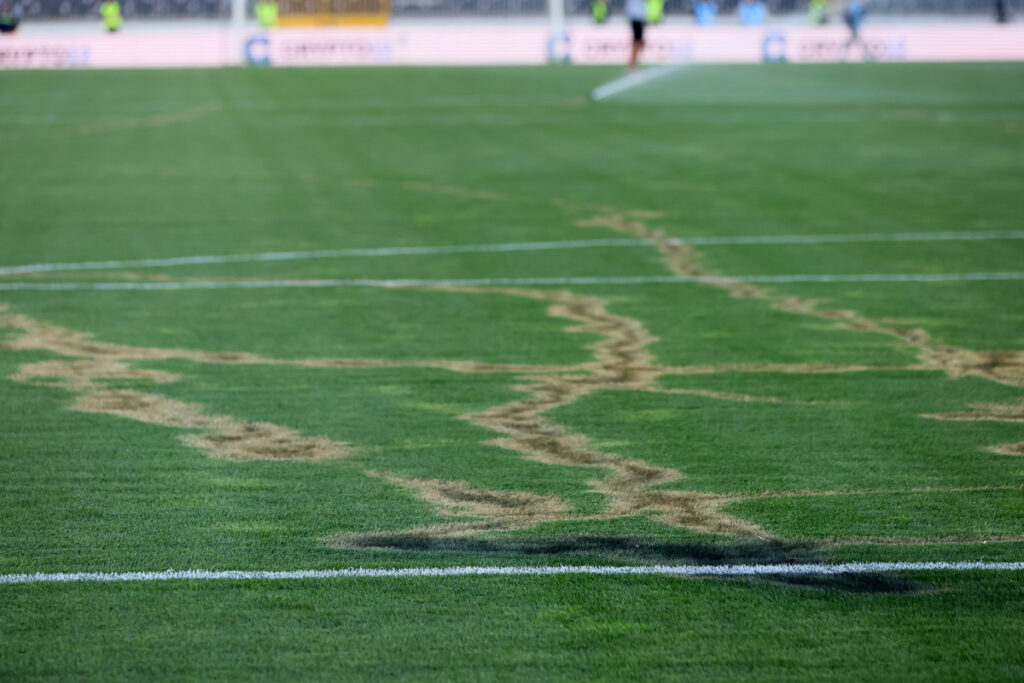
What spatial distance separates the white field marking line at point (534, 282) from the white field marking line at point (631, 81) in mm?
15504

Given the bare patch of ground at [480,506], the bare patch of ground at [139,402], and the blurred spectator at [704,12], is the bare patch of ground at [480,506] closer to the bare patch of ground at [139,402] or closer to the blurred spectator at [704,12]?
the bare patch of ground at [139,402]

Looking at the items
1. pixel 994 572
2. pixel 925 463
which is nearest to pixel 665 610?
pixel 994 572

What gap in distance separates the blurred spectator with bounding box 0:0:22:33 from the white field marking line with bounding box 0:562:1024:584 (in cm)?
3968

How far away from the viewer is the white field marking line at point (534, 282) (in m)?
→ 9.13

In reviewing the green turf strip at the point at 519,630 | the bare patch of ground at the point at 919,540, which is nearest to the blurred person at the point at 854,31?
the bare patch of ground at the point at 919,540

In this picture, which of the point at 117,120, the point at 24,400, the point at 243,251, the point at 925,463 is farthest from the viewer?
the point at 117,120

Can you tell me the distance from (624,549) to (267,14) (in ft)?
150

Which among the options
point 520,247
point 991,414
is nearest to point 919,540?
point 991,414

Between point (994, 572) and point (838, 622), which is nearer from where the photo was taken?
point (838, 622)

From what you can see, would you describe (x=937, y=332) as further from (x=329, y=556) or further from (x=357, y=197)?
(x=357, y=197)

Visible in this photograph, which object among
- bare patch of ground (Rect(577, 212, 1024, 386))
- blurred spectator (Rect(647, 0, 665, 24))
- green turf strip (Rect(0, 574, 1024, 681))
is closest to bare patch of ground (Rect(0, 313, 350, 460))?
green turf strip (Rect(0, 574, 1024, 681))

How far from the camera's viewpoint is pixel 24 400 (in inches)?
253

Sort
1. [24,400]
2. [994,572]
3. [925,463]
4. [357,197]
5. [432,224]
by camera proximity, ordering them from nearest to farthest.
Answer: [994,572]
[925,463]
[24,400]
[432,224]
[357,197]

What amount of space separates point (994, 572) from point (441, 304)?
4756mm
